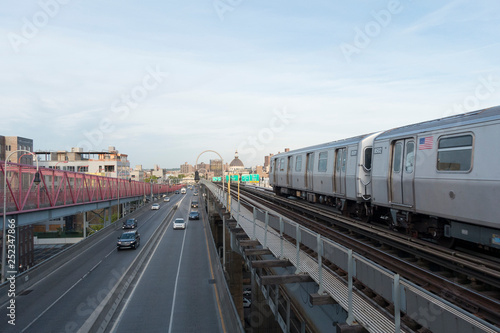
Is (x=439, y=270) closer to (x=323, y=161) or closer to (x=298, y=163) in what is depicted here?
(x=323, y=161)

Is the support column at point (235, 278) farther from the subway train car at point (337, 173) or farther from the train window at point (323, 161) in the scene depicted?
the train window at point (323, 161)

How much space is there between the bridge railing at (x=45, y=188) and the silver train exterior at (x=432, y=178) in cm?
1891

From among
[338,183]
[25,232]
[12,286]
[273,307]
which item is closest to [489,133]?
[273,307]

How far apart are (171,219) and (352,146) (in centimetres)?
4822

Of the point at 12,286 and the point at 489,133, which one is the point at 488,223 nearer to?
the point at 489,133

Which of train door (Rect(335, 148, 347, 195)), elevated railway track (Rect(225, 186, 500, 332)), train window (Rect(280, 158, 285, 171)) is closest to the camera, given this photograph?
elevated railway track (Rect(225, 186, 500, 332))

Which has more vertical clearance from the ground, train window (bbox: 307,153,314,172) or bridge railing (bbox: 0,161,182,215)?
train window (bbox: 307,153,314,172)

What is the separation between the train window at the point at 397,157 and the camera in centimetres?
1191

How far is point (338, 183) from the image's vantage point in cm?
1700

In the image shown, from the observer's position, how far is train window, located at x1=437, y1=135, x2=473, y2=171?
8914 millimetres

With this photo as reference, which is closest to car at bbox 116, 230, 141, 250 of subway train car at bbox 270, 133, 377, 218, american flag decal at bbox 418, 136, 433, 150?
subway train car at bbox 270, 133, 377, 218

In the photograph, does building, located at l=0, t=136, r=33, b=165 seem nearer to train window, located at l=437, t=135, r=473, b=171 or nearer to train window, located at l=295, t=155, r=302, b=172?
train window, located at l=295, t=155, r=302, b=172

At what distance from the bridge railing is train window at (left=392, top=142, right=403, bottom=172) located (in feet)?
65.9

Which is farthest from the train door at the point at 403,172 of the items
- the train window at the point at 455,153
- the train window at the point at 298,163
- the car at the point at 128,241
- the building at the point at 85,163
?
the building at the point at 85,163
